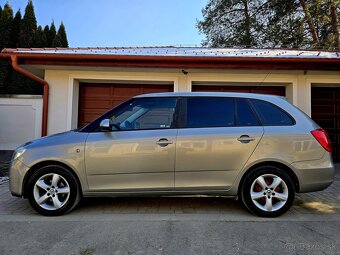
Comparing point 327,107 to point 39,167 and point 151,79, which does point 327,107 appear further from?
point 39,167

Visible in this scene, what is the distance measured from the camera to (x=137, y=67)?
789cm

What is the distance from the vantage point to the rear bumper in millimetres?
4066

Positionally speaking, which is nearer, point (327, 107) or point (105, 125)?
point (105, 125)

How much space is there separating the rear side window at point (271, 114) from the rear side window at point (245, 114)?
3.7 inches

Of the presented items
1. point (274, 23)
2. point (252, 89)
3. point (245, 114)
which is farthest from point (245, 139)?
point (274, 23)

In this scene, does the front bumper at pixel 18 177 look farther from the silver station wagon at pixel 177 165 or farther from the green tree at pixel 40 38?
the green tree at pixel 40 38

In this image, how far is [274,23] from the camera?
52.5 ft

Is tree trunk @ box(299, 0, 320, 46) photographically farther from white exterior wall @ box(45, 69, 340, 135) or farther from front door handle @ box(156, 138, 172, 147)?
front door handle @ box(156, 138, 172, 147)

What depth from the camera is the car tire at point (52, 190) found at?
4.05 m

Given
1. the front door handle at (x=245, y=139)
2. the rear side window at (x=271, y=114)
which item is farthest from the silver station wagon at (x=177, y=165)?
the rear side window at (x=271, y=114)

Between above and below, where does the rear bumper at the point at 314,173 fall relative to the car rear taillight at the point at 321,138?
below

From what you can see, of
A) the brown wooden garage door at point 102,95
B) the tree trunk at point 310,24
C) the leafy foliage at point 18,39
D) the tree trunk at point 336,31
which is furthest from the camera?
the tree trunk at point 336,31

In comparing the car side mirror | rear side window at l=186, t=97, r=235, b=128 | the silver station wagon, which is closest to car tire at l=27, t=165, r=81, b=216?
the silver station wagon

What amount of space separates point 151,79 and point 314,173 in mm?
5664
